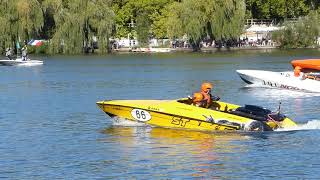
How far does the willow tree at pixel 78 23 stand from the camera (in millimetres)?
103688

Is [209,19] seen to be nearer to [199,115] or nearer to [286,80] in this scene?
[286,80]

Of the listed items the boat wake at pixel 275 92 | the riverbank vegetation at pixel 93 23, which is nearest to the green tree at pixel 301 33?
the riverbank vegetation at pixel 93 23

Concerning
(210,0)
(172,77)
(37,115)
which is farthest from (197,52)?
(37,115)

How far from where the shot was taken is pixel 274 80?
5441cm

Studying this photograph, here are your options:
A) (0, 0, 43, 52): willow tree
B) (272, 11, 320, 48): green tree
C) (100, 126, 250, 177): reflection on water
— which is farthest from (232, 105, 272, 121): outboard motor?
(272, 11, 320, 48): green tree

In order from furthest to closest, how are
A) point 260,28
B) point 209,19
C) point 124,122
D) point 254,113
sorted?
point 260,28, point 209,19, point 124,122, point 254,113

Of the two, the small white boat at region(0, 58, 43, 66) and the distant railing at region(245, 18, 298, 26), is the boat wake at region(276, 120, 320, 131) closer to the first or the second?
the small white boat at region(0, 58, 43, 66)

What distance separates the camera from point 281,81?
53812 millimetres

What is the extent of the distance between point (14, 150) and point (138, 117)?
5690 millimetres

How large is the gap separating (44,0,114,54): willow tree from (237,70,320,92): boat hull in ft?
160

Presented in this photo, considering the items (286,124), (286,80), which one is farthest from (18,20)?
(286,124)

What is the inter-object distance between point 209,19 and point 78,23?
17001 mm

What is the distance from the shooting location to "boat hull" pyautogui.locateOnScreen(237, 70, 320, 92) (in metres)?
52.3

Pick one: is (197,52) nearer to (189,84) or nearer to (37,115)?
(189,84)
